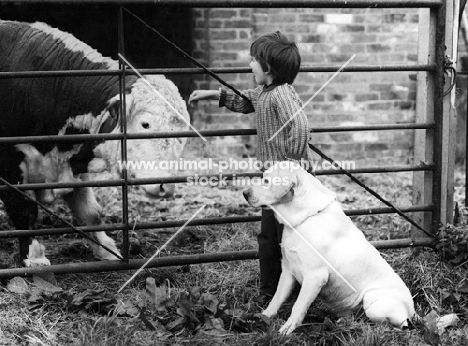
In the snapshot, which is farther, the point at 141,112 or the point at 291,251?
the point at 141,112

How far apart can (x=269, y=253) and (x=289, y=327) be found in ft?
A: 1.88

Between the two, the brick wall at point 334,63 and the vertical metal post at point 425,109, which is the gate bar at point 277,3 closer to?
the vertical metal post at point 425,109

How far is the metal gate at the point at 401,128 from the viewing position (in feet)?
12.2

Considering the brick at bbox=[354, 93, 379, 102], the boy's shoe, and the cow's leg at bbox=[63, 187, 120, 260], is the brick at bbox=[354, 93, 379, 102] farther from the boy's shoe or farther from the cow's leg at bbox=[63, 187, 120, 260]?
the boy's shoe

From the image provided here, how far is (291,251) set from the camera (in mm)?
3268

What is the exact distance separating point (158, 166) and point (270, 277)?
936 mm

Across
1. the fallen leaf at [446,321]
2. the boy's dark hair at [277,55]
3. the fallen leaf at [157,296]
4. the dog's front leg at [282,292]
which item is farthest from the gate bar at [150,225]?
the boy's dark hair at [277,55]

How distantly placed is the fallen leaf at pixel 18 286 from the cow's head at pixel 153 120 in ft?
2.79

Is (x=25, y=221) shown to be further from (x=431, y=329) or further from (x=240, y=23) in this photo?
(x=240, y=23)

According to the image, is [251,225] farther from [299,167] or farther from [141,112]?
[299,167]

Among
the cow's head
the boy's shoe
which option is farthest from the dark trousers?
the cow's head

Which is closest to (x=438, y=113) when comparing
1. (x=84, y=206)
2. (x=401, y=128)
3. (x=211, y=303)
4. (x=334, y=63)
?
(x=401, y=128)

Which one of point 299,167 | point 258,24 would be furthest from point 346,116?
point 299,167

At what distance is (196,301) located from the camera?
136 inches
